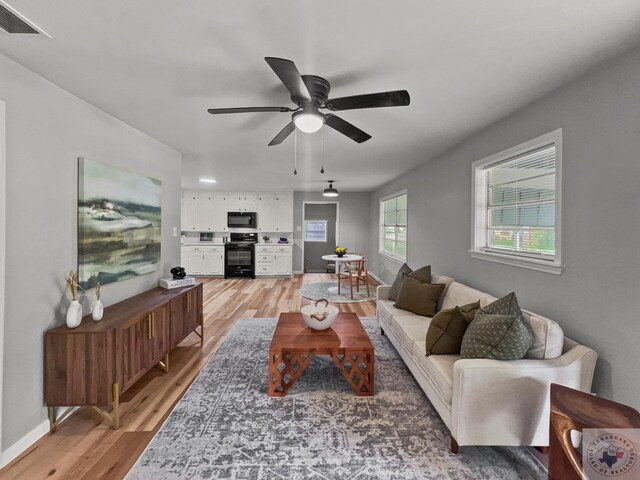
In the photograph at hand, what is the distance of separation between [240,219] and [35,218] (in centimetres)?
582

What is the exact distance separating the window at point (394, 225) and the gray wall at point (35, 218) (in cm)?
475

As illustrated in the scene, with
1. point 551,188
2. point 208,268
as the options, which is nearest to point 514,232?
point 551,188

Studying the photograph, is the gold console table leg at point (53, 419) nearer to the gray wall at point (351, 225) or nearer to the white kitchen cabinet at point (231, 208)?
the white kitchen cabinet at point (231, 208)

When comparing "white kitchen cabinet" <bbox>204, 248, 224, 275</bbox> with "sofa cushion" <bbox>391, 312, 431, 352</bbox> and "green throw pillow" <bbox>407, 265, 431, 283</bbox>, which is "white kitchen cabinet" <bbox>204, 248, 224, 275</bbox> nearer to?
"green throw pillow" <bbox>407, 265, 431, 283</bbox>

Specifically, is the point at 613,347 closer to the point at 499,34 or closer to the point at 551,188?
the point at 551,188

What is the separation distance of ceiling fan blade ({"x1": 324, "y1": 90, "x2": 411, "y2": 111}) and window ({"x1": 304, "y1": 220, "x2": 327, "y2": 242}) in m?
7.45

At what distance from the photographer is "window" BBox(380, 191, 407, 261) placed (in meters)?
5.71

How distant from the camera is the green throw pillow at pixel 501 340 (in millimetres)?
1729

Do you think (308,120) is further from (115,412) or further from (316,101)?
(115,412)

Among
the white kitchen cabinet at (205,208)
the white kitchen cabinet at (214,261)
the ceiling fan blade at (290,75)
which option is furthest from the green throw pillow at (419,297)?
the white kitchen cabinet at (205,208)

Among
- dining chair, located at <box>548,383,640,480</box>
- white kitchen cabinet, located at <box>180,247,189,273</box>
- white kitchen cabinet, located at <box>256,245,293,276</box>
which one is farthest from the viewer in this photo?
white kitchen cabinet, located at <box>256,245,293,276</box>

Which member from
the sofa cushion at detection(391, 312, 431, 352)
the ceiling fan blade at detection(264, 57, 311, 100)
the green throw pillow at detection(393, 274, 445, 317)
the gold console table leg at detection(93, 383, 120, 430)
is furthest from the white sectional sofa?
the gold console table leg at detection(93, 383, 120, 430)

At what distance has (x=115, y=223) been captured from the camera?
2.52 m

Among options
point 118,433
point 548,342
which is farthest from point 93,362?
point 548,342
